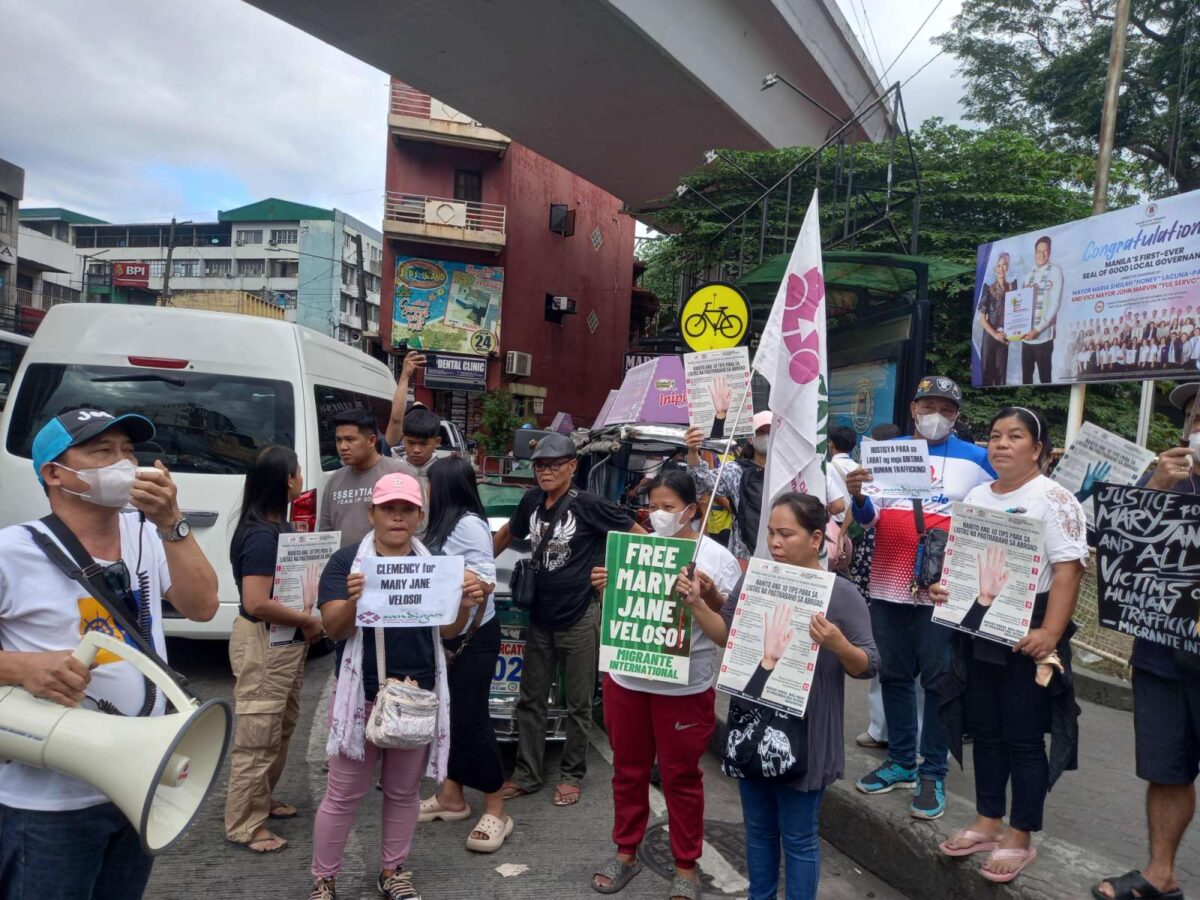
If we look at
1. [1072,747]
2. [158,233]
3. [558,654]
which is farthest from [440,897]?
[158,233]

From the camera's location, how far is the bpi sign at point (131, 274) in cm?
6100

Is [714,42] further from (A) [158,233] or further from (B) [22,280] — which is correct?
(A) [158,233]

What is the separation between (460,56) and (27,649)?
1520cm

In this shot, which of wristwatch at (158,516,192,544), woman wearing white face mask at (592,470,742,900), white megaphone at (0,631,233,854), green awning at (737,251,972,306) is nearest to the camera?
white megaphone at (0,631,233,854)

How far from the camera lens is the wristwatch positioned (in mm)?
2467

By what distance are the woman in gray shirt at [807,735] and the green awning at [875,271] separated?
278 inches

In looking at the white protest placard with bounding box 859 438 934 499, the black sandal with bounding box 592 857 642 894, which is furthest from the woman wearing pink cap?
the white protest placard with bounding box 859 438 934 499

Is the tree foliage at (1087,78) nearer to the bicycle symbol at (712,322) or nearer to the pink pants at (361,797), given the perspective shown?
the bicycle symbol at (712,322)

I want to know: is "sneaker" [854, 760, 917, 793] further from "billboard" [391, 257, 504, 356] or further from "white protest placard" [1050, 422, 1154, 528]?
"billboard" [391, 257, 504, 356]

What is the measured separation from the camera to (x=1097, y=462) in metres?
3.72

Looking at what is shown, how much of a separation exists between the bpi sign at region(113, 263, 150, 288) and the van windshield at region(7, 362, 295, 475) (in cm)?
6177

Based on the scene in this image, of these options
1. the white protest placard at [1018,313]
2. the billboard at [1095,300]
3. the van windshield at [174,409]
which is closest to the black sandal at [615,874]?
the van windshield at [174,409]

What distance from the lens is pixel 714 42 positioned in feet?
50.4

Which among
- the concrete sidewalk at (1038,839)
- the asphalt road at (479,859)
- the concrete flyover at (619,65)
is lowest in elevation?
the asphalt road at (479,859)
